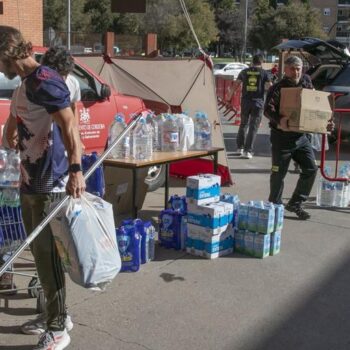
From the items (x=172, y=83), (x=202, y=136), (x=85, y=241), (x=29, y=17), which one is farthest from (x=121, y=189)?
(x=29, y=17)

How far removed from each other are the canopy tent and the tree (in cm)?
5834

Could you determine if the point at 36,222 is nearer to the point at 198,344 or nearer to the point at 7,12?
the point at 198,344

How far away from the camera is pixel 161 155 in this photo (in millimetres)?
5840

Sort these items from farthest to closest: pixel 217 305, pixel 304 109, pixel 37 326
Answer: pixel 304 109, pixel 217 305, pixel 37 326

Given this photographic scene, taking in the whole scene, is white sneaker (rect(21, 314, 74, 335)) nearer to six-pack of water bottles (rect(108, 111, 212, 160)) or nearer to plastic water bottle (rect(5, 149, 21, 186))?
plastic water bottle (rect(5, 149, 21, 186))

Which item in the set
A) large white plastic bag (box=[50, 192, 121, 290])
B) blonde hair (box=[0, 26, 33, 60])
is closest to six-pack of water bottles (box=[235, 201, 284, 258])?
large white plastic bag (box=[50, 192, 121, 290])

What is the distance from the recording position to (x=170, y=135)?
19.8 ft

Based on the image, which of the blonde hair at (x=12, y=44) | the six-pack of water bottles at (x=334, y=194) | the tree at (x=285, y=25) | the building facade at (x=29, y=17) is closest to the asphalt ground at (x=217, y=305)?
the six-pack of water bottles at (x=334, y=194)

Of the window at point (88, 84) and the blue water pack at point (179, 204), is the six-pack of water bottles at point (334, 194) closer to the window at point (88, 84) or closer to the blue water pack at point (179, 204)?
the blue water pack at point (179, 204)

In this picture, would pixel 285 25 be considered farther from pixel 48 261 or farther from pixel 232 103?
pixel 48 261

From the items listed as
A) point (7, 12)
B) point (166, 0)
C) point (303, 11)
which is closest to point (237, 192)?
point (7, 12)

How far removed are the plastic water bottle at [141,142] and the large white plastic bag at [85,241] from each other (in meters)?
2.16

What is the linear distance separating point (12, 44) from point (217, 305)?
2.36m

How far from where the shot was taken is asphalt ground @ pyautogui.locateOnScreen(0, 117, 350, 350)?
12.6ft
